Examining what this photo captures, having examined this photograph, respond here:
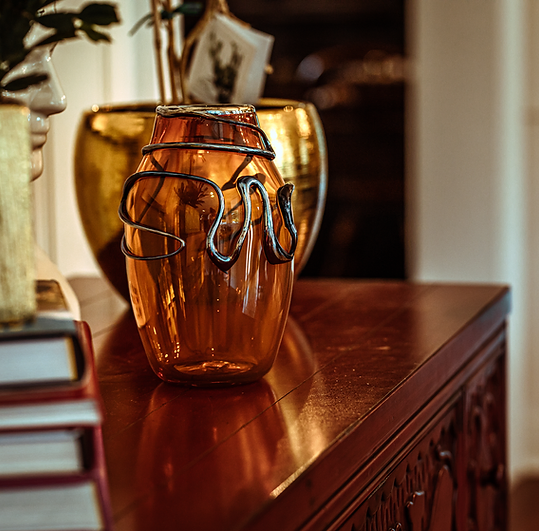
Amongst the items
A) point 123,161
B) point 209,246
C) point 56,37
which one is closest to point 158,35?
point 123,161

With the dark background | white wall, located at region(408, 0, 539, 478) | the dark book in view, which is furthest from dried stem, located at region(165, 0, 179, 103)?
the dark background

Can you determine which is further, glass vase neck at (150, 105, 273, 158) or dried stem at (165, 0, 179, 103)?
dried stem at (165, 0, 179, 103)

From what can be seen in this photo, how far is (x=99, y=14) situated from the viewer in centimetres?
64

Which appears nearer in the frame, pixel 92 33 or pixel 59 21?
pixel 59 21

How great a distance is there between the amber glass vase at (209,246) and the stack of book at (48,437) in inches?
7.7

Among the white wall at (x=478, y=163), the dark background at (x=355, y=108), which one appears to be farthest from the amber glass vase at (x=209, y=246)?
the dark background at (x=355, y=108)

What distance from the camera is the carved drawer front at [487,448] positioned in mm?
892

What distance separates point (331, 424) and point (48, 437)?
8.2 inches

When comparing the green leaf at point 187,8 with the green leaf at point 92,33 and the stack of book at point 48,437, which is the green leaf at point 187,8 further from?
the stack of book at point 48,437

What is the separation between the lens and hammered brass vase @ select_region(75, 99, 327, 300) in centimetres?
82

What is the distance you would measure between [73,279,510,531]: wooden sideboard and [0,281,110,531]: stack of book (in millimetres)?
36

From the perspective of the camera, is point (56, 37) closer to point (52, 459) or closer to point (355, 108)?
point (52, 459)

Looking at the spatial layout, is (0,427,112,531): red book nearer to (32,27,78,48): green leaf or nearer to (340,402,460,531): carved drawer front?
(340,402,460,531): carved drawer front

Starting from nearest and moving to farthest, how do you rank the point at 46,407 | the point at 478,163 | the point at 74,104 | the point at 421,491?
the point at 46,407 < the point at 421,491 < the point at 74,104 < the point at 478,163
